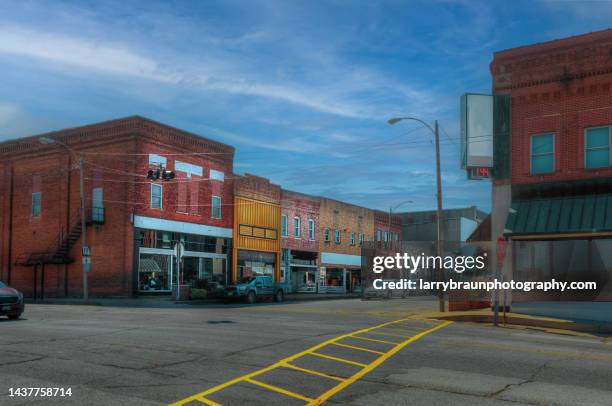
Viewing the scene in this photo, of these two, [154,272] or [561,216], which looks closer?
[561,216]

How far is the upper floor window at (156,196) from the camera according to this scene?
141 ft

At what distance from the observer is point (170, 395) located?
906 cm

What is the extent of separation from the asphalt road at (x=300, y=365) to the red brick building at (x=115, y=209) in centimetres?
2366

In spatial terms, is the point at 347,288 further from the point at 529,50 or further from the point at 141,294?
the point at 529,50

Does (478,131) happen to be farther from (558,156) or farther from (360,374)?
(360,374)

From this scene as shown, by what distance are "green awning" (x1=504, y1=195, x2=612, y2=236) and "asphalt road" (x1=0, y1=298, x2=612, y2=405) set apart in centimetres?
738

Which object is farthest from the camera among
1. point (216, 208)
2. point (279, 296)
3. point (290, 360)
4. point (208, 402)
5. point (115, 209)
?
point (216, 208)

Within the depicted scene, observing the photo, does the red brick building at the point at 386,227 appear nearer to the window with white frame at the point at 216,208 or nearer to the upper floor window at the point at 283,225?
the upper floor window at the point at 283,225

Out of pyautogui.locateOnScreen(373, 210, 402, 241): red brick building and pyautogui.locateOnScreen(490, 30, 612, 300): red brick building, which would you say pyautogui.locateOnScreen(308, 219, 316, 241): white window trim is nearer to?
pyautogui.locateOnScreen(373, 210, 402, 241): red brick building

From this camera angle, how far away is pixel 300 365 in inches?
457

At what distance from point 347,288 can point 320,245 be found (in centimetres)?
780

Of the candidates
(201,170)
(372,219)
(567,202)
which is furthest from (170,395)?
(372,219)

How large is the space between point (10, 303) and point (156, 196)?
891 inches

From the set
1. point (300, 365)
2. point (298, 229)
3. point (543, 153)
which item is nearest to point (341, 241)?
point (298, 229)
